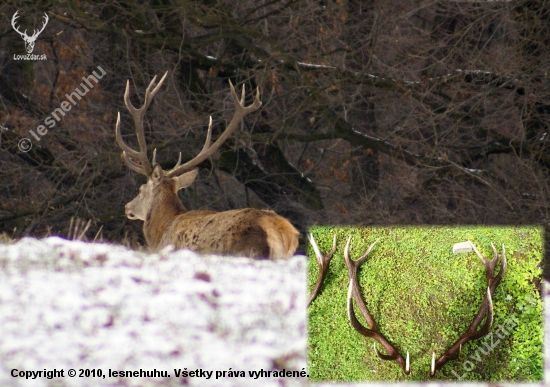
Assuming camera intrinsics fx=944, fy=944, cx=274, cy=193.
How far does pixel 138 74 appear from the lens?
12656 mm

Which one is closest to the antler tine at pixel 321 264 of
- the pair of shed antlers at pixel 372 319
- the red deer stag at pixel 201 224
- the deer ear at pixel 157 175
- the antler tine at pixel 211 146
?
the pair of shed antlers at pixel 372 319

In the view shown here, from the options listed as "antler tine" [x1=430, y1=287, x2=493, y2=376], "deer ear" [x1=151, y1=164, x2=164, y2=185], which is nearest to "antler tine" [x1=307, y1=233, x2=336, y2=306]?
"antler tine" [x1=430, y1=287, x2=493, y2=376]

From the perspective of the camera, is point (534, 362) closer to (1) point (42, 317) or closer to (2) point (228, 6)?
(1) point (42, 317)

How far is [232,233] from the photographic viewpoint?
22.2ft

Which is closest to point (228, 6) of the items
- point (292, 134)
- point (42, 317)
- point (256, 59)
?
point (256, 59)

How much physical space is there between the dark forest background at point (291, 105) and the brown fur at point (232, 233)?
3761mm

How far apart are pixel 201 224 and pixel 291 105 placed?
6.57 meters

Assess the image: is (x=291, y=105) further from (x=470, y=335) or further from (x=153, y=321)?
(x=470, y=335)

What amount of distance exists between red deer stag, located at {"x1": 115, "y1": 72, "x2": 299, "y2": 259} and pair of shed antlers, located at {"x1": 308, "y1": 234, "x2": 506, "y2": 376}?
229 cm

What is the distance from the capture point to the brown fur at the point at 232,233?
6449mm

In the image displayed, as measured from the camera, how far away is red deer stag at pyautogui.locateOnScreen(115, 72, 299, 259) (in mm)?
6480

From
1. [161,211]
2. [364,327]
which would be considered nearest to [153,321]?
[364,327]

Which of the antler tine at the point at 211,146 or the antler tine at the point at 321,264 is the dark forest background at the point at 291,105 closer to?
the antler tine at the point at 211,146

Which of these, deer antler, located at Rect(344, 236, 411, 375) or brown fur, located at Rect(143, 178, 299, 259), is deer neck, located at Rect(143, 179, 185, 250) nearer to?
brown fur, located at Rect(143, 178, 299, 259)
